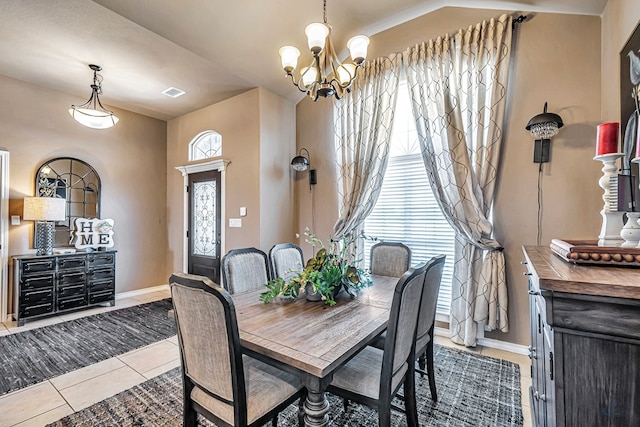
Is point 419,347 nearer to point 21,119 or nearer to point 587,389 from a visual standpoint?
point 587,389

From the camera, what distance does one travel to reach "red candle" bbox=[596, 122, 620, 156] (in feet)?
4.25

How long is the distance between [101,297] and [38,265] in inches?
35.3

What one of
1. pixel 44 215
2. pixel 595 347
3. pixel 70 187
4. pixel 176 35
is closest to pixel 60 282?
pixel 44 215

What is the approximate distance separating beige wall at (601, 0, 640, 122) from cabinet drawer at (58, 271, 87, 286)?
604 cm

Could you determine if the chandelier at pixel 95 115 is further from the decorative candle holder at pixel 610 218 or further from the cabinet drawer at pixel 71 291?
the decorative candle holder at pixel 610 218

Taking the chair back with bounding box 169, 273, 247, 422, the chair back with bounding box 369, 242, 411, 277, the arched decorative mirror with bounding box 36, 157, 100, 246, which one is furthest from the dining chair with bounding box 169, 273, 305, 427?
the arched decorative mirror with bounding box 36, 157, 100, 246

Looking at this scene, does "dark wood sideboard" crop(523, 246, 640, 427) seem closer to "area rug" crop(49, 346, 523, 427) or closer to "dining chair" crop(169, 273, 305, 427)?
"dining chair" crop(169, 273, 305, 427)

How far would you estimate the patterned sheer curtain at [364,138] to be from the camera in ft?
11.6

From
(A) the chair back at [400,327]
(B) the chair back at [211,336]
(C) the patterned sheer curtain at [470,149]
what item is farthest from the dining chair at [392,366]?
(C) the patterned sheer curtain at [470,149]

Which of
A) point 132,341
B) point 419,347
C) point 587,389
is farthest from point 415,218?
point 132,341

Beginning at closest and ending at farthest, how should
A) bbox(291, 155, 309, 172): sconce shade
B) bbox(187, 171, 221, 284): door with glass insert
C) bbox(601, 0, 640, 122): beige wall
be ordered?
bbox(601, 0, 640, 122): beige wall, bbox(291, 155, 309, 172): sconce shade, bbox(187, 171, 221, 284): door with glass insert

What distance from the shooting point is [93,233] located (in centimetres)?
443

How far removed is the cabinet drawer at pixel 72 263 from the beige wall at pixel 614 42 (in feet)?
19.6

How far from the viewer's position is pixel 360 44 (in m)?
2.22
